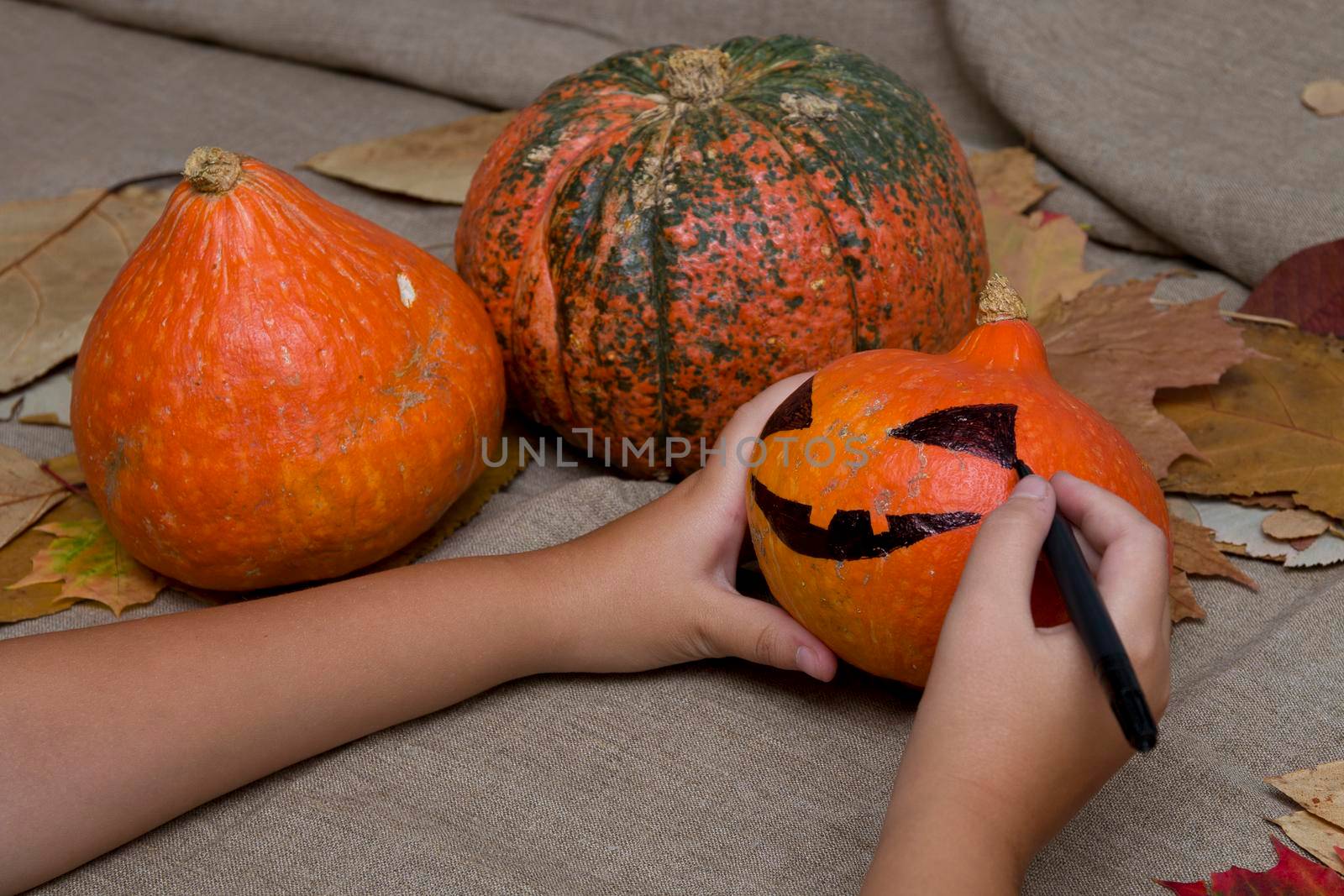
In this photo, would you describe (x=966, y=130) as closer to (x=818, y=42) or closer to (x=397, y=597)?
(x=818, y=42)

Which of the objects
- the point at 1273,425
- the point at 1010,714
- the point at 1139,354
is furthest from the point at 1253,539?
the point at 1010,714

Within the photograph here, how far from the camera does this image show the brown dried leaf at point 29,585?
117cm

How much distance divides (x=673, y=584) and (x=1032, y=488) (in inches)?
13.6

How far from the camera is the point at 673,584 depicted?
1.03 m

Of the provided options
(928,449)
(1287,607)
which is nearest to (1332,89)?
(1287,607)

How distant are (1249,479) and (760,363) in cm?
53

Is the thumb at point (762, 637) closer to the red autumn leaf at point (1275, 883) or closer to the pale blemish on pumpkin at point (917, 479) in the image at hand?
the pale blemish on pumpkin at point (917, 479)

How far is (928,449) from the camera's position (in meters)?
0.87

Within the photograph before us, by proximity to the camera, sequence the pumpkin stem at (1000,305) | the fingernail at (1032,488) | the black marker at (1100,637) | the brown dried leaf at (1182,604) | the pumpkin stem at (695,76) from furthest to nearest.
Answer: the pumpkin stem at (695,76) < the brown dried leaf at (1182,604) < the pumpkin stem at (1000,305) < the fingernail at (1032,488) < the black marker at (1100,637)

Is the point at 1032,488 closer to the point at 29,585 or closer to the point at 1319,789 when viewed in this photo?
the point at 1319,789

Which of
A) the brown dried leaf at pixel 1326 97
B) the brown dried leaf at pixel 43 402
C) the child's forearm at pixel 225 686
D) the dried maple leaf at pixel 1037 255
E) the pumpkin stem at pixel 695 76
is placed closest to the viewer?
the child's forearm at pixel 225 686

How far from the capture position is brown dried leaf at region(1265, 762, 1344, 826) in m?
0.92

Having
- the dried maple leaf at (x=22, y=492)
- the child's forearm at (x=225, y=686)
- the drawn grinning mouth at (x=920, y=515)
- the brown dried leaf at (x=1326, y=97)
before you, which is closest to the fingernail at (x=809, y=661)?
the drawn grinning mouth at (x=920, y=515)

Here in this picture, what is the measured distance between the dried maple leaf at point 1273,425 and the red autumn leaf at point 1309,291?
0.08m
